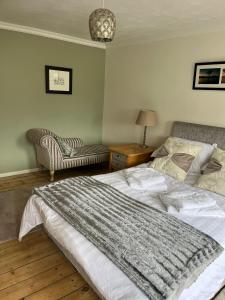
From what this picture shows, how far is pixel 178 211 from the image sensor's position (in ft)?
6.33

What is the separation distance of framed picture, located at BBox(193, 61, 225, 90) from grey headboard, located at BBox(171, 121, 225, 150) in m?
0.53

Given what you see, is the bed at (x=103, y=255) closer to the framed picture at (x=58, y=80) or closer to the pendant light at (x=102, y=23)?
the pendant light at (x=102, y=23)

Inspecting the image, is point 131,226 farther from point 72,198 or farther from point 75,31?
point 75,31

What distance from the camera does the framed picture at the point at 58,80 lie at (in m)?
4.11

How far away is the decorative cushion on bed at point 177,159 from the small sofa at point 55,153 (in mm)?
1374

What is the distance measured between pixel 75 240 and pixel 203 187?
1495mm

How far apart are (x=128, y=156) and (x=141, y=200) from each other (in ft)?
4.46

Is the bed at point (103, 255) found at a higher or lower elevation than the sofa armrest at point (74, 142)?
lower

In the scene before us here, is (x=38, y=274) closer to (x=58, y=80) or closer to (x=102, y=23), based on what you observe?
(x=102, y=23)

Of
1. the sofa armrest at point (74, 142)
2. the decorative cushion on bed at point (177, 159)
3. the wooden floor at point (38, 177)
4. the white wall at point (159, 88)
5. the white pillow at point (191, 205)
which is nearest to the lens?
the white pillow at point (191, 205)

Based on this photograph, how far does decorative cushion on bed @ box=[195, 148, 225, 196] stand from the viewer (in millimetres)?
2385

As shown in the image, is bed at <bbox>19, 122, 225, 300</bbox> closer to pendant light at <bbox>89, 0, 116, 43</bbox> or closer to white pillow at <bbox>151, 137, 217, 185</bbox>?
white pillow at <bbox>151, 137, 217, 185</bbox>

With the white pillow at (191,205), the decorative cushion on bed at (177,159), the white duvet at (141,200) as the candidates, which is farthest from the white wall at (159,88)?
the white pillow at (191,205)

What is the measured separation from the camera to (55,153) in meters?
3.68
